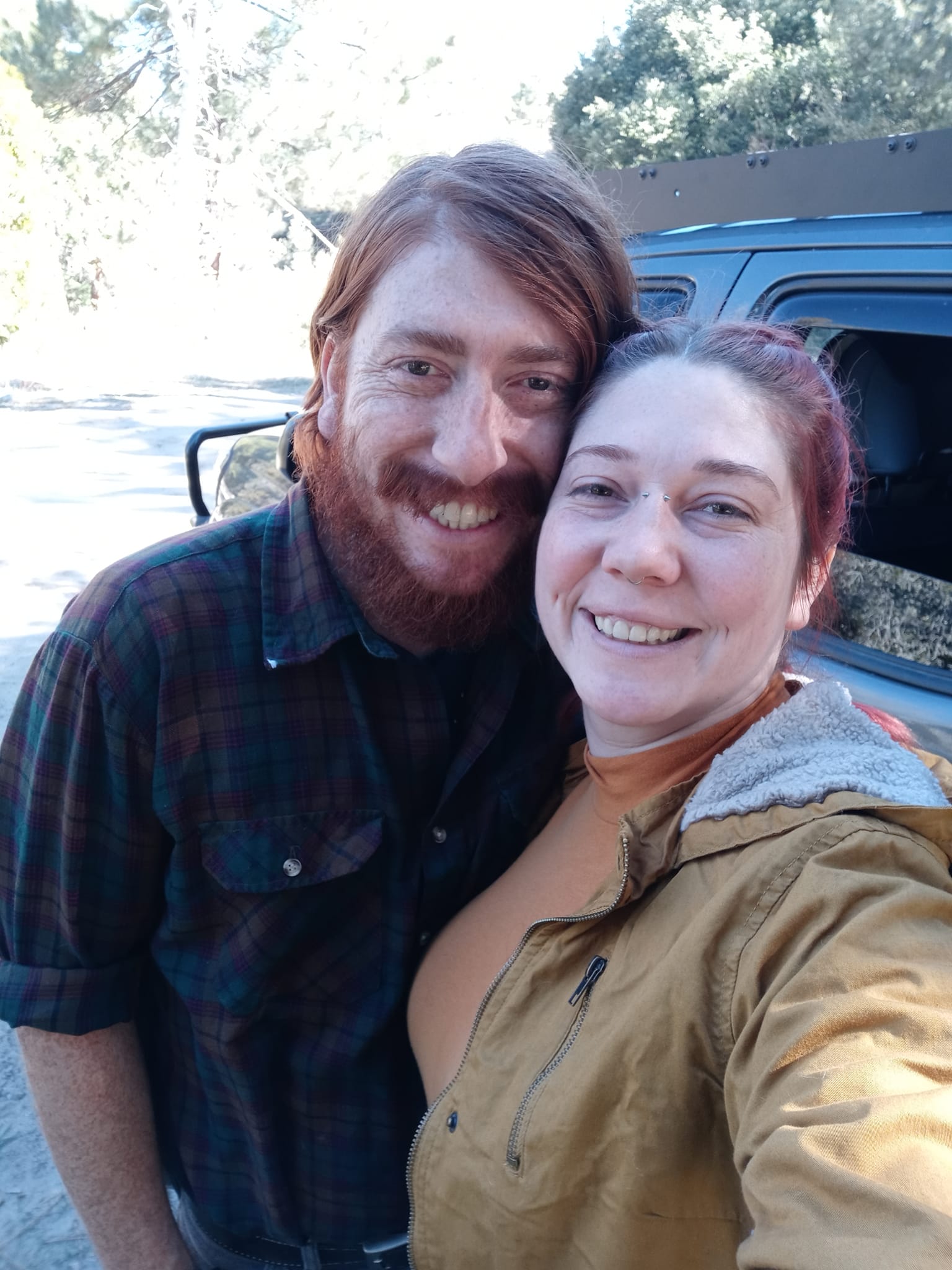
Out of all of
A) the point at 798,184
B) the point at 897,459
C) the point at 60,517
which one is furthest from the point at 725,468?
the point at 60,517

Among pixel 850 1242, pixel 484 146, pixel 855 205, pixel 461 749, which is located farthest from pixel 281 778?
pixel 855 205

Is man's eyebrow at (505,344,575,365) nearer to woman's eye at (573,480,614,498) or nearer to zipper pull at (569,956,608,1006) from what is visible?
woman's eye at (573,480,614,498)

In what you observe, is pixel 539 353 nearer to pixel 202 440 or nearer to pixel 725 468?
pixel 725 468

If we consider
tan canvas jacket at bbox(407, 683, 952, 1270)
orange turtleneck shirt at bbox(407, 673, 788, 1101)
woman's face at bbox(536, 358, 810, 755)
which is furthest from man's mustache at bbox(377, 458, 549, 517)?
tan canvas jacket at bbox(407, 683, 952, 1270)

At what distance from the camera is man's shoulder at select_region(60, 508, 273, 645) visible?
148 centimetres

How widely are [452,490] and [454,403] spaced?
13 cm

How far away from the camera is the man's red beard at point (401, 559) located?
1.58 m

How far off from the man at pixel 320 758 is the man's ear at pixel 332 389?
2 centimetres

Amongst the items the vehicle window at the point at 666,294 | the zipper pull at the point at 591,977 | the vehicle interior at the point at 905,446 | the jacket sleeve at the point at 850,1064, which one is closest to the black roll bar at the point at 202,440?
the vehicle window at the point at 666,294

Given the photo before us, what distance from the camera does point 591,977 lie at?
1.20m

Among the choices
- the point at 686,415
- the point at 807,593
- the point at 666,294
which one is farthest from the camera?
the point at 666,294

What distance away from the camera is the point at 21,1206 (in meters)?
2.48

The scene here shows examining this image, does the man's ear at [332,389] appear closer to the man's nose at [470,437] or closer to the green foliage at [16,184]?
the man's nose at [470,437]

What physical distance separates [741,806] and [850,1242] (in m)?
0.47
